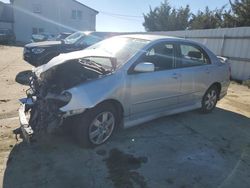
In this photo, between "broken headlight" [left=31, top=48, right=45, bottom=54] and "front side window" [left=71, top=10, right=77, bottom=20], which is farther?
"front side window" [left=71, top=10, right=77, bottom=20]

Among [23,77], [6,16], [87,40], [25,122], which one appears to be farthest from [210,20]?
[6,16]

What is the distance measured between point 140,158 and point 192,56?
2.89 m

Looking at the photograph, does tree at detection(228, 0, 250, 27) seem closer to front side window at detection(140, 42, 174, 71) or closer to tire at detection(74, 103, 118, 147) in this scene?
front side window at detection(140, 42, 174, 71)

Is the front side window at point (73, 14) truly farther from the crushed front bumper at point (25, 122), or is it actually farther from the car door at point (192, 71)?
the crushed front bumper at point (25, 122)

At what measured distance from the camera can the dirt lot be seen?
12.5ft

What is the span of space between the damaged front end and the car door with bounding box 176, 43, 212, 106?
1872 mm

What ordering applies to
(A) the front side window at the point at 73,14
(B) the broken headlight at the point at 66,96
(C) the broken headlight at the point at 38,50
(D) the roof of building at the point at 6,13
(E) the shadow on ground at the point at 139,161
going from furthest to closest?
(D) the roof of building at the point at 6,13
(A) the front side window at the point at 73,14
(C) the broken headlight at the point at 38,50
(B) the broken headlight at the point at 66,96
(E) the shadow on ground at the point at 139,161

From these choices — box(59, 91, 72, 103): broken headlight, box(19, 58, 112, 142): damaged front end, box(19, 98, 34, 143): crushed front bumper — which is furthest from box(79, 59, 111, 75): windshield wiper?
box(19, 98, 34, 143): crushed front bumper

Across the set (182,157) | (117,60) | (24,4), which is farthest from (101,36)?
(24,4)

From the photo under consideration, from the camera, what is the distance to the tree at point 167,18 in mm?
35844

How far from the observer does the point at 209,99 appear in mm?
6926

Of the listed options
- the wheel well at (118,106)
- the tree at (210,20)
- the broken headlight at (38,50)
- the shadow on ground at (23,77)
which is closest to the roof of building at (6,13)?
the tree at (210,20)

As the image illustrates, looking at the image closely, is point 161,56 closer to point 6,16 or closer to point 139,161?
point 139,161

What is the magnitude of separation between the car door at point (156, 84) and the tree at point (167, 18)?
3154 cm
